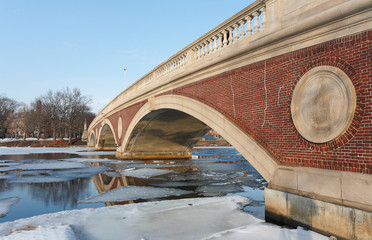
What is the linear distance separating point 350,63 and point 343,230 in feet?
9.93

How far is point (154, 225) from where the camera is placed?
5.85 metres

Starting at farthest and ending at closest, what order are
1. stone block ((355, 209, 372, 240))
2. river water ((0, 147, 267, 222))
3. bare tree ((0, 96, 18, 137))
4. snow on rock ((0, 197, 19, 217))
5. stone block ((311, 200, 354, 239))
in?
1. bare tree ((0, 96, 18, 137))
2. river water ((0, 147, 267, 222))
3. snow on rock ((0, 197, 19, 217))
4. stone block ((311, 200, 354, 239))
5. stone block ((355, 209, 372, 240))

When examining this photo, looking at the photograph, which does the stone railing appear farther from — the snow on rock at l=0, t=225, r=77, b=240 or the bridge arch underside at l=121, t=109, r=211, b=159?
the snow on rock at l=0, t=225, r=77, b=240

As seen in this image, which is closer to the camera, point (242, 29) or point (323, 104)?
point (323, 104)

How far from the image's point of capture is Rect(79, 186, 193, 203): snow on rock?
8.65 meters

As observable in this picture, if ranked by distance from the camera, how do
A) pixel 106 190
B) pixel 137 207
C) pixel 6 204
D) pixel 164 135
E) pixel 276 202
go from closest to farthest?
1. pixel 276 202
2. pixel 137 207
3. pixel 6 204
4. pixel 106 190
5. pixel 164 135

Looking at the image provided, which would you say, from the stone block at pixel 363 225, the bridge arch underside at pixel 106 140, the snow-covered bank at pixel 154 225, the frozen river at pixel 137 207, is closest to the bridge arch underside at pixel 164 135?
the frozen river at pixel 137 207

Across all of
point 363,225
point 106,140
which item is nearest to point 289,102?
point 363,225

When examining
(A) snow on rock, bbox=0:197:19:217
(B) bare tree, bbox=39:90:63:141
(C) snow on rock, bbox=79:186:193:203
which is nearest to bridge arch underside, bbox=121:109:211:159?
(C) snow on rock, bbox=79:186:193:203

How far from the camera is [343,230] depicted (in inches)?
187

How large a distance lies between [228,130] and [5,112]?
77.9 metres

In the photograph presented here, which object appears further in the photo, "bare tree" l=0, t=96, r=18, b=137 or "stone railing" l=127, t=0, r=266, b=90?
"bare tree" l=0, t=96, r=18, b=137

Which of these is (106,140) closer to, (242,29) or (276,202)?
(242,29)

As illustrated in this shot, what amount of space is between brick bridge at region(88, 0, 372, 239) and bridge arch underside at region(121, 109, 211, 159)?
31.2 ft
